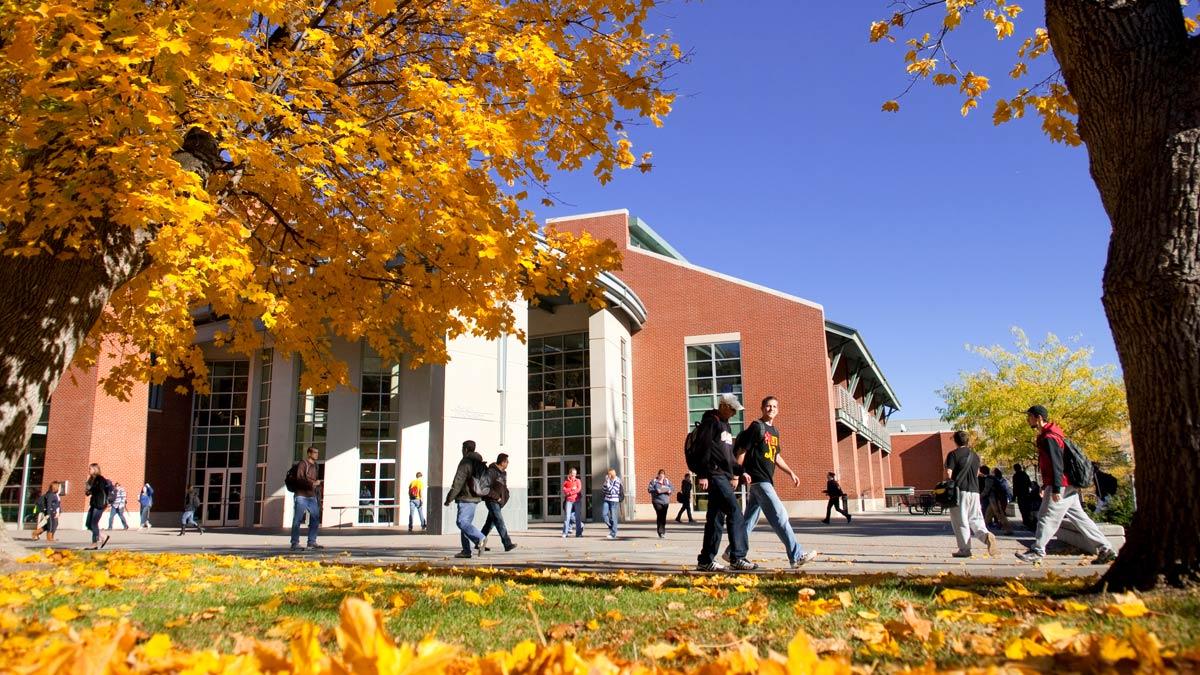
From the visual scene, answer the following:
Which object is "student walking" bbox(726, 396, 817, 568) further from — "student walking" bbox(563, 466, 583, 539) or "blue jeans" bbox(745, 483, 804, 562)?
"student walking" bbox(563, 466, 583, 539)

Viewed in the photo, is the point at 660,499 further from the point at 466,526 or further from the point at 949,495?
the point at 949,495

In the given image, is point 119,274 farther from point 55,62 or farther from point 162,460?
point 162,460

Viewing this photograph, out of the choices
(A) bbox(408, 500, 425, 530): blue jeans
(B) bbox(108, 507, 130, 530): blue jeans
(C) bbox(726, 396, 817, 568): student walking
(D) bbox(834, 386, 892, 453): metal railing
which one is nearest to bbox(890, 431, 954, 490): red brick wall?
(D) bbox(834, 386, 892, 453): metal railing

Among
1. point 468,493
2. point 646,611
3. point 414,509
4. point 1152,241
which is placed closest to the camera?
point 646,611

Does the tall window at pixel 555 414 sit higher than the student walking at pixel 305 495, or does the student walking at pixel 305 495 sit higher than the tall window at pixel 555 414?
the tall window at pixel 555 414

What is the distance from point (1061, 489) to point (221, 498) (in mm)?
29259

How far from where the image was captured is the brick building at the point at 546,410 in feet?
81.5

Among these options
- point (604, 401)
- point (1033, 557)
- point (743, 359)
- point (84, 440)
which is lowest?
point (1033, 557)

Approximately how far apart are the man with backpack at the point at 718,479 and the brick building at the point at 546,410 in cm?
1470

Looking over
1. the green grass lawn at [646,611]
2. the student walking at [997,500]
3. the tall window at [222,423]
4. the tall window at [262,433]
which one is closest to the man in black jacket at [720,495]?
the green grass lawn at [646,611]

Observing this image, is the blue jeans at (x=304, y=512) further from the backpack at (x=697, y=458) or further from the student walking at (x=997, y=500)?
the student walking at (x=997, y=500)

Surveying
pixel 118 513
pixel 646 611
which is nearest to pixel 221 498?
pixel 118 513

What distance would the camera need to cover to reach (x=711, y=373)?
1267 inches

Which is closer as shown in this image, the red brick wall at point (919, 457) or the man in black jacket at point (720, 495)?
the man in black jacket at point (720, 495)
